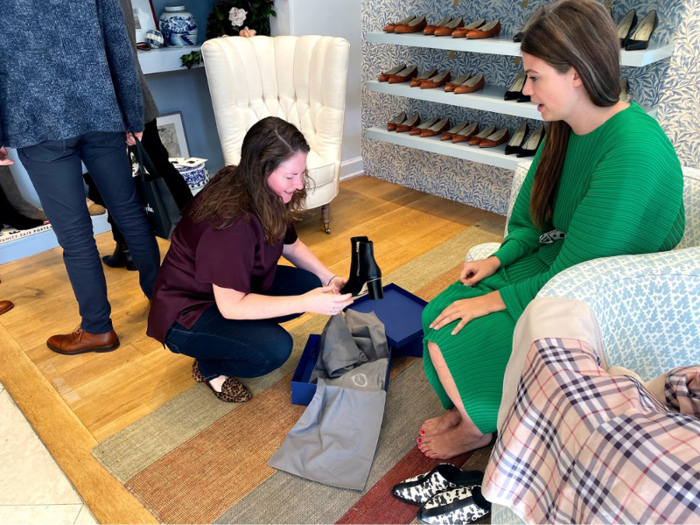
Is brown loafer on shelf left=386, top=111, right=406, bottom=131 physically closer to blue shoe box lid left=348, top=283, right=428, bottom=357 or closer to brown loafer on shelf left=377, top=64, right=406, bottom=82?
brown loafer on shelf left=377, top=64, right=406, bottom=82

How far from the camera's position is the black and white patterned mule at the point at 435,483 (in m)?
1.35

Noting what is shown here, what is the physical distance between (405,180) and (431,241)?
0.92 m

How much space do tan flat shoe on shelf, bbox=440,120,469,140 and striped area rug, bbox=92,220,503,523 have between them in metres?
1.50

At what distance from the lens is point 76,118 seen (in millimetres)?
1625

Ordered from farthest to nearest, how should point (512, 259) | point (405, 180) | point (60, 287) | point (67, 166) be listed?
point (405, 180) → point (60, 287) → point (67, 166) → point (512, 259)

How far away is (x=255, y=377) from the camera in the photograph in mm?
1748

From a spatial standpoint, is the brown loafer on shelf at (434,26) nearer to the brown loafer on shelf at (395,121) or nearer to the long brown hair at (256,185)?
the brown loafer on shelf at (395,121)

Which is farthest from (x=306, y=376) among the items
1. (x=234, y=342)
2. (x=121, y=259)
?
(x=121, y=259)

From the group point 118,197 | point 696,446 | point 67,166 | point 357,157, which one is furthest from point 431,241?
point 696,446

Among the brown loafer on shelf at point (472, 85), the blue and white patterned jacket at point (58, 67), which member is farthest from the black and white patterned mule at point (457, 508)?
the brown loafer on shelf at point (472, 85)

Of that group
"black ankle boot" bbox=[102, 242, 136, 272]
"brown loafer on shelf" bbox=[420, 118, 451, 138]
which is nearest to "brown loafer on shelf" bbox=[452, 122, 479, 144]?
"brown loafer on shelf" bbox=[420, 118, 451, 138]

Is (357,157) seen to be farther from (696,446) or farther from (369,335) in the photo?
(696,446)

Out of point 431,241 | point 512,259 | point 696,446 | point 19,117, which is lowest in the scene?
point 431,241

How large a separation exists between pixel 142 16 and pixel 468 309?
256 centimetres
